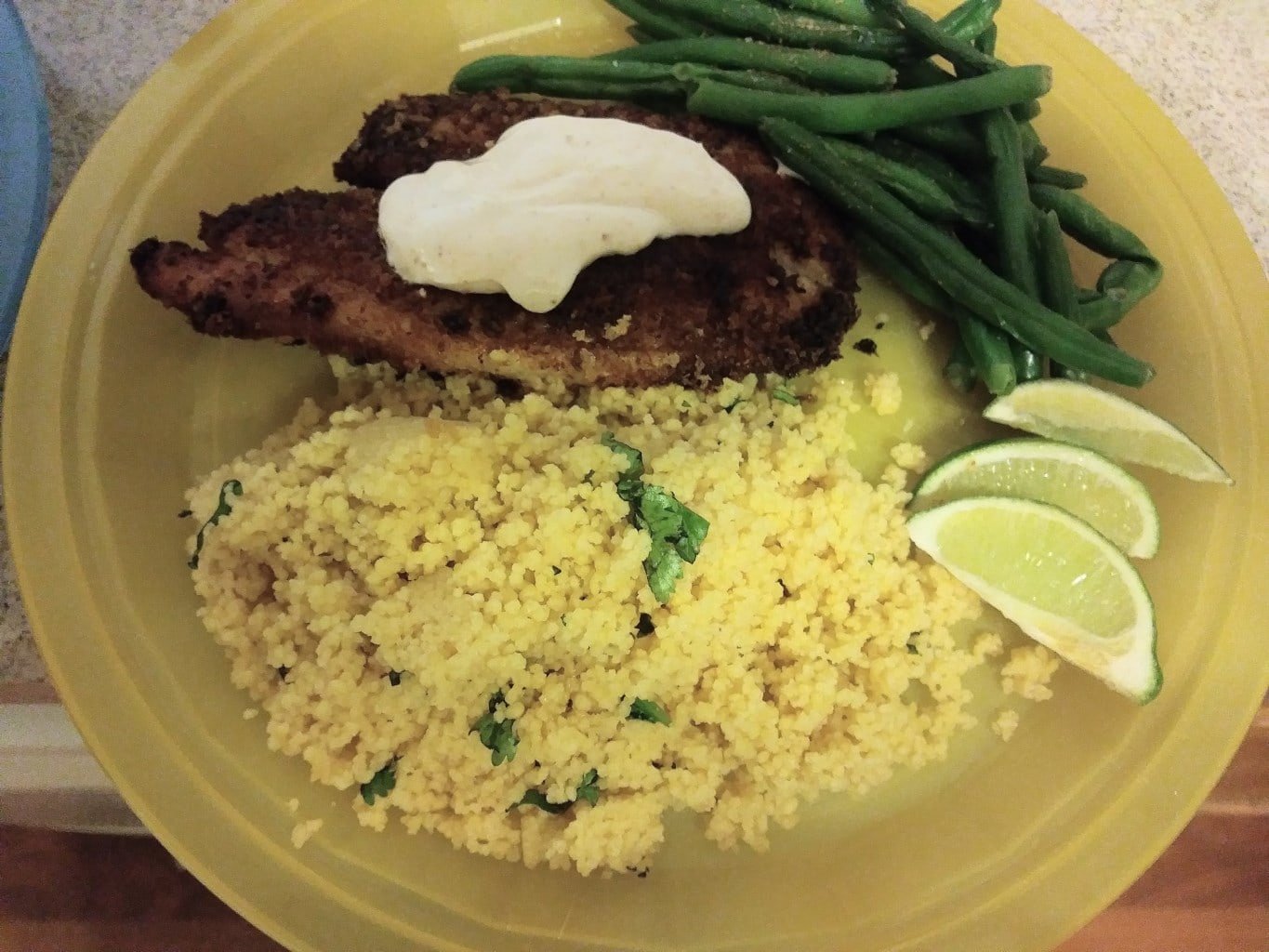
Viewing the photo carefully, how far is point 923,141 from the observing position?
59.2 inches

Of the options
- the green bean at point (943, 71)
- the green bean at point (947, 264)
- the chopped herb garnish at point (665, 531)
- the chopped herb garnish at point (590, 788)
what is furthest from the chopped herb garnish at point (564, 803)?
the green bean at point (943, 71)

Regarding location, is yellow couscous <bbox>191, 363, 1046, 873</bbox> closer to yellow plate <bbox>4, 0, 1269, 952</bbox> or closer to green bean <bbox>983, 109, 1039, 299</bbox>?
yellow plate <bbox>4, 0, 1269, 952</bbox>

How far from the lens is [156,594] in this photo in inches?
52.0

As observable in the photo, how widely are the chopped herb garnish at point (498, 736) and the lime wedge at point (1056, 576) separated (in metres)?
0.71

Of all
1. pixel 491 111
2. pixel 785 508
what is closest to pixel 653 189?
pixel 491 111

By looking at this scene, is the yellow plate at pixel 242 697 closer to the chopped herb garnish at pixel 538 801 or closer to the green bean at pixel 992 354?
the chopped herb garnish at pixel 538 801

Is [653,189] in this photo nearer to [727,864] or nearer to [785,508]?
[785,508]

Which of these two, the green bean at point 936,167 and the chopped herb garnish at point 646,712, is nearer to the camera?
the chopped herb garnish at point 646,712

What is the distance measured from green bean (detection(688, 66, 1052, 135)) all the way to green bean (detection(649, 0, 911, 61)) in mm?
94

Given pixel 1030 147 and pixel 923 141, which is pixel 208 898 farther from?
pixel 1030 147

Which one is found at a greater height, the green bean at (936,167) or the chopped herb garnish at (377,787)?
the green bean at (936,167)

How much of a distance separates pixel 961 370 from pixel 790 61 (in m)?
0.61

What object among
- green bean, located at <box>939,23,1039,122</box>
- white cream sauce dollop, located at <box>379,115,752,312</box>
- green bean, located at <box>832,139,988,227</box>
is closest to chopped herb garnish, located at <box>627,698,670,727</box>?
white cream sauce dollop, located at <box>379,115,752,312</box>

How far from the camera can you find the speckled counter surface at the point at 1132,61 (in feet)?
5.33
